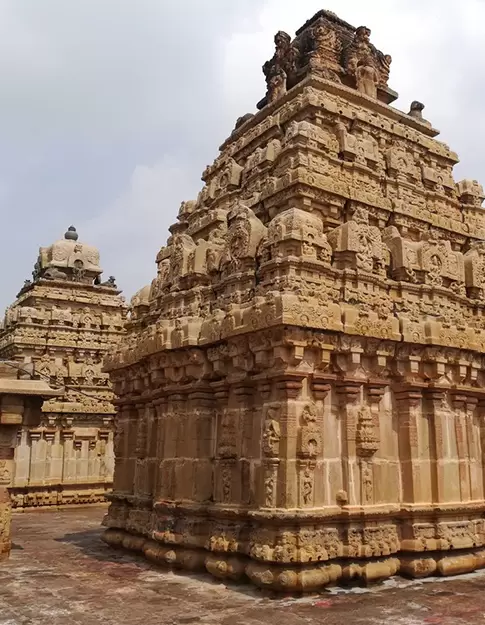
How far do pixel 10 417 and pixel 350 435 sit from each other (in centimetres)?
711

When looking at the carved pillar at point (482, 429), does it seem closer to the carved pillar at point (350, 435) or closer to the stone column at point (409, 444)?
the stone column at point (409, 444)

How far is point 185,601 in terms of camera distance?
9461 millimetres

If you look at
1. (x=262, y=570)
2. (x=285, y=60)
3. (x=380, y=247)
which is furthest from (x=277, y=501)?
(x=285, y=60)

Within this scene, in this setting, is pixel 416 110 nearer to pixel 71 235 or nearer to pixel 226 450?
pixel 226 450

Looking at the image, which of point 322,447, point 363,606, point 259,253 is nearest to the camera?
point 363,606

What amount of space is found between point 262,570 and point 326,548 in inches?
43.7

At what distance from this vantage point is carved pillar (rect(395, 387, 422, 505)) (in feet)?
37.6

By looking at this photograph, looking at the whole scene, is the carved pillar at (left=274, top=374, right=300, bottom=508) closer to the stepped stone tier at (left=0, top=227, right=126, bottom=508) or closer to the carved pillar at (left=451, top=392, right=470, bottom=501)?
the carved pillar at (left=451, top=392, right=470, bottom=501)

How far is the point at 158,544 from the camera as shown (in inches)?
487

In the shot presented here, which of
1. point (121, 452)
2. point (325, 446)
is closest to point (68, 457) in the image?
point (121, 452)

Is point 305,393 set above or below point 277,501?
above

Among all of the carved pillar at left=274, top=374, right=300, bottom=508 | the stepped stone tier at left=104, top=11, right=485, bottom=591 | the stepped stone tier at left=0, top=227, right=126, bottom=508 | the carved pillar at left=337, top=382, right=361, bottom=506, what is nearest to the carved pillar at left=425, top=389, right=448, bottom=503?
the stepped stone tier at left=104, top=11, right=485, bottom=591

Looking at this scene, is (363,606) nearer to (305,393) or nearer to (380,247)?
(305,393)

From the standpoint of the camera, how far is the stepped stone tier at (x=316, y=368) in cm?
1036
